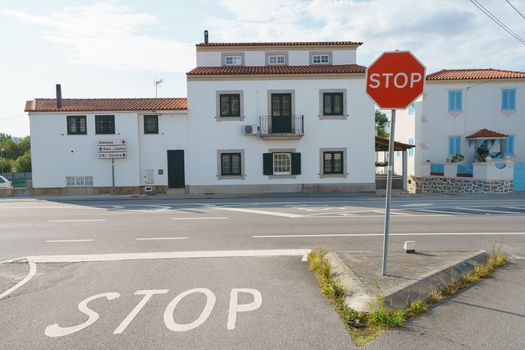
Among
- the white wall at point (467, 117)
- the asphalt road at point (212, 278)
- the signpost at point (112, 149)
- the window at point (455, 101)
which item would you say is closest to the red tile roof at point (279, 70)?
the signpost at point (112, 149)

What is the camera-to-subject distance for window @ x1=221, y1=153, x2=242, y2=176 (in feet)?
79.2

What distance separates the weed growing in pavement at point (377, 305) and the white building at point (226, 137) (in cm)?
1726

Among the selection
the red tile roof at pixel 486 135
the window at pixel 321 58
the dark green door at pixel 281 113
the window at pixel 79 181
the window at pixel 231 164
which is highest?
the window at pixel 321 58

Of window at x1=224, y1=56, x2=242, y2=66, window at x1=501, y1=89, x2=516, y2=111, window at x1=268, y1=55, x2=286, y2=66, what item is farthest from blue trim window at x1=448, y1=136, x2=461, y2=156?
window at x1=224, y1=56, x2=242, y2=66

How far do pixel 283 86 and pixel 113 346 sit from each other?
21.1 m

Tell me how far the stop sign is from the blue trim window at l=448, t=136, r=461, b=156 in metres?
24.0

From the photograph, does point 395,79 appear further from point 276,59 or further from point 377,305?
point 276,59

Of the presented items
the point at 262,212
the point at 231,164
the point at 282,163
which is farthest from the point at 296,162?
the point at 262,212

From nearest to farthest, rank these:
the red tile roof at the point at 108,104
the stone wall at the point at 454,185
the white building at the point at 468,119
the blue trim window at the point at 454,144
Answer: the stone wall at the point at 454,185, the red tile roof at the point at 108,104, the white building at the point at 468,119, the blue trim window at the point at 454,144

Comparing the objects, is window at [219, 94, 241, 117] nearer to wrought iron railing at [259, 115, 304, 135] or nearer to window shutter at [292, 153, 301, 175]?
wrought iron railing at [259, 115, 304, 135]

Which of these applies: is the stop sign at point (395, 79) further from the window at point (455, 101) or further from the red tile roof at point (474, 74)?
the window at point (455, 101)

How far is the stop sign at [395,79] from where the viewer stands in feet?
17.8

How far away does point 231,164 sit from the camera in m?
24.2

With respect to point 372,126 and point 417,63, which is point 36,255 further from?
point 372,126
